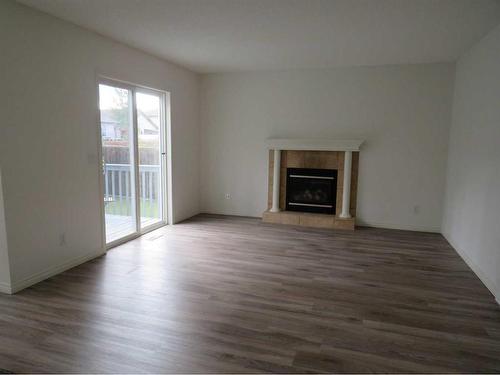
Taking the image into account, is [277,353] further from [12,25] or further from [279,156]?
[279,156]

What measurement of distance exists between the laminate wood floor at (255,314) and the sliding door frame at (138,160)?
57 centimetres

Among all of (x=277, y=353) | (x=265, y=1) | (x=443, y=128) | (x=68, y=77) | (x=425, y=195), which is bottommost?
(x=277, y=353)

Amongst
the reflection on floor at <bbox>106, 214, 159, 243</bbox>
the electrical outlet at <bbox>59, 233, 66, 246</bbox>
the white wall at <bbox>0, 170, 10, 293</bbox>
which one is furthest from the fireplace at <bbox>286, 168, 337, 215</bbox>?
the white wall at <bbox>0, 170, 10, 293</bbox>

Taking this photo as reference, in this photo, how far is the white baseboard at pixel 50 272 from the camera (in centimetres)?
306

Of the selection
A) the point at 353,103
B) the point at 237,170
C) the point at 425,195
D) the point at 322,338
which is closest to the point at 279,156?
the point at 237,170

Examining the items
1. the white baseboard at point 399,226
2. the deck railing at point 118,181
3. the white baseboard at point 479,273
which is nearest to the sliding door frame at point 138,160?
the deck railing at point 118,181

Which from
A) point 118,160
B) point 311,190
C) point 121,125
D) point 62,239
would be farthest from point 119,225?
point 311,190

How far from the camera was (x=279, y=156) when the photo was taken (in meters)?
5.77

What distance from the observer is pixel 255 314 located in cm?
270

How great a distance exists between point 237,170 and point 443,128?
3341 millimetres

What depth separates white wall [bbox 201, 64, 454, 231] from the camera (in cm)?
512

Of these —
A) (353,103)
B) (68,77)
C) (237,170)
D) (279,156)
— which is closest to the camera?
(68,77)

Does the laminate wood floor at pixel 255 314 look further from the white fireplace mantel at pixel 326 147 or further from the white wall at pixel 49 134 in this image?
the white fireplace mantel at pixel 326 147

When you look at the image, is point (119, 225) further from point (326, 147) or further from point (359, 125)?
point (359, 125)
